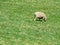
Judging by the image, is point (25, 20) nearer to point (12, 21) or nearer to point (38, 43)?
point (12, 21)

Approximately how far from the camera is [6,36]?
18266 mm

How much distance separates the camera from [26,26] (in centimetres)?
2045

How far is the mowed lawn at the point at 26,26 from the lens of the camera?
17.8 metres

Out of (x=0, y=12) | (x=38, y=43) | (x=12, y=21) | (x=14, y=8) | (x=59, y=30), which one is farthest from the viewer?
(x=14, y=8)

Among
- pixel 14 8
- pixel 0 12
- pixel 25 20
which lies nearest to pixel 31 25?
pixel 25 20

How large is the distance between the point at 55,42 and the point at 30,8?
10.7m

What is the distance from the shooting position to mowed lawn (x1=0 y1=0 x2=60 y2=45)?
1783 centimetres

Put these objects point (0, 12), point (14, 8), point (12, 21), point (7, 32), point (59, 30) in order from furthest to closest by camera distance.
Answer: point (14, 8)
point (0, 12)
point (12, 21)
point (59, 30)
point (7, 32)

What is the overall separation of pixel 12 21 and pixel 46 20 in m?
2.88

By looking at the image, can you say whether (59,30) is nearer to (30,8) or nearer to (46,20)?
(46,20)

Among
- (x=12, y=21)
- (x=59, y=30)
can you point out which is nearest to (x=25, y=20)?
(x=12, y=21)

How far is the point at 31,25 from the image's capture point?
2086 centimetres

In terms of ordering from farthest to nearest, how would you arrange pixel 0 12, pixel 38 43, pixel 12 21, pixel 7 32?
pixel 0 12, pixel 12 21, pixel 7 32, pixel 38 43

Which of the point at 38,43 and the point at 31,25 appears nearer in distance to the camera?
the point at 38,43
